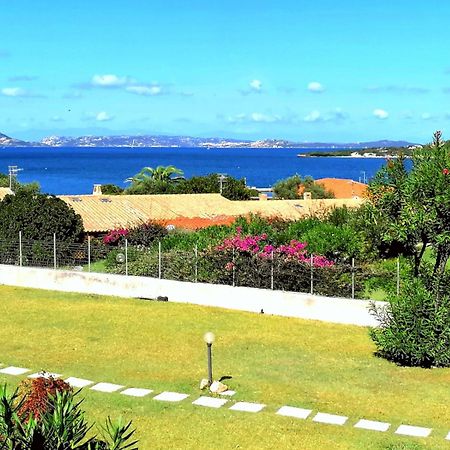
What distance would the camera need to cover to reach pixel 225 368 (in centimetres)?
1566

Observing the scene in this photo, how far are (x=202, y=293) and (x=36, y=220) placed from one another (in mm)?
9881

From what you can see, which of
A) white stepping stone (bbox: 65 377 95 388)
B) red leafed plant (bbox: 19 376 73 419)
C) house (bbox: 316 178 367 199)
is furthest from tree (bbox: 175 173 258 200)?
A: red leafed plant (bbox: 19 376 73 419)

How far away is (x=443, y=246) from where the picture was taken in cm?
1596

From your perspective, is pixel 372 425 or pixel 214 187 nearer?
pixel 372 425

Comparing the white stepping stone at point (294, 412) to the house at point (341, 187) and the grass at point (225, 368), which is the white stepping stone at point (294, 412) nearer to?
the grass at point (225, 368)

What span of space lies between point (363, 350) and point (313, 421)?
6331 mm

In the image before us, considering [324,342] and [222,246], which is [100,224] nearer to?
[222,246]

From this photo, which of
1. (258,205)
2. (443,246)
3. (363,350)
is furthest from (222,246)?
(258,205)

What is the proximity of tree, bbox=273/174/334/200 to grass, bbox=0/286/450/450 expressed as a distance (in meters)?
54.3

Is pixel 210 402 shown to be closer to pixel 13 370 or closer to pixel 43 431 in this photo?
pixel 13 370

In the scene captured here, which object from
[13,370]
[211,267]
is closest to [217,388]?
[13,370]

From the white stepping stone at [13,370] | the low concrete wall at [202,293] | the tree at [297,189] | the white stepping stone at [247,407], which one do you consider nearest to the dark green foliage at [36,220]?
the low concrete wall at [202,293]

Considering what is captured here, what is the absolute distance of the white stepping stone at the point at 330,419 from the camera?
1177 cm

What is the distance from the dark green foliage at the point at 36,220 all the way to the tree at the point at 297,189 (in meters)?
47.7
